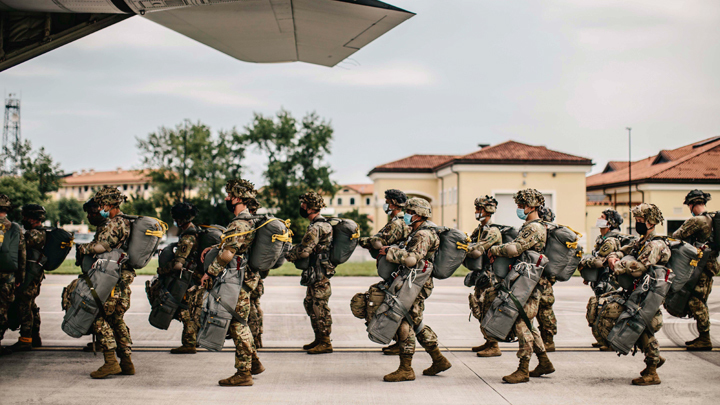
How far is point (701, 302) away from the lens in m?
7.73

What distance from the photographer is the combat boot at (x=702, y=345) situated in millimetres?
7708

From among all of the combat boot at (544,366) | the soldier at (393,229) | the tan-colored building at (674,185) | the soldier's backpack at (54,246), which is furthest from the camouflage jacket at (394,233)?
the tan-colored building at (674,185)

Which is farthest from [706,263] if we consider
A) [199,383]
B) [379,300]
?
[199,383]

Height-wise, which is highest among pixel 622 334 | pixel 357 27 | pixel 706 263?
pixel 357 27

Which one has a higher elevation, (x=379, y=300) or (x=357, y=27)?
(x=357, y=27)

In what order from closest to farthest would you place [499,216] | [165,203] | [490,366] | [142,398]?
[142,398] < [490,366] < [499,216] < [165,203]

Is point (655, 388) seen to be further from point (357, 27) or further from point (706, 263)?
point (357, 27)

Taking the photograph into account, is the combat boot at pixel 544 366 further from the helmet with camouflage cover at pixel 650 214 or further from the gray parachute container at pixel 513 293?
the helmet with camouflage cover at pixel 650 214

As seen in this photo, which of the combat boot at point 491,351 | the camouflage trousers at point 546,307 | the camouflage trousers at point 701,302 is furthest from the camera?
the camouflage trousers at point 701,302

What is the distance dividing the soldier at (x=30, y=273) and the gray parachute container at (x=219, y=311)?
2.76 m

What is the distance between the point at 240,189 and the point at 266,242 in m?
0.62

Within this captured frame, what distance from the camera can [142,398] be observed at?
5422 mm

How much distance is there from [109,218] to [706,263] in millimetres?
7132

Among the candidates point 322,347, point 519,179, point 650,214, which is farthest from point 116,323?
point 519,179
